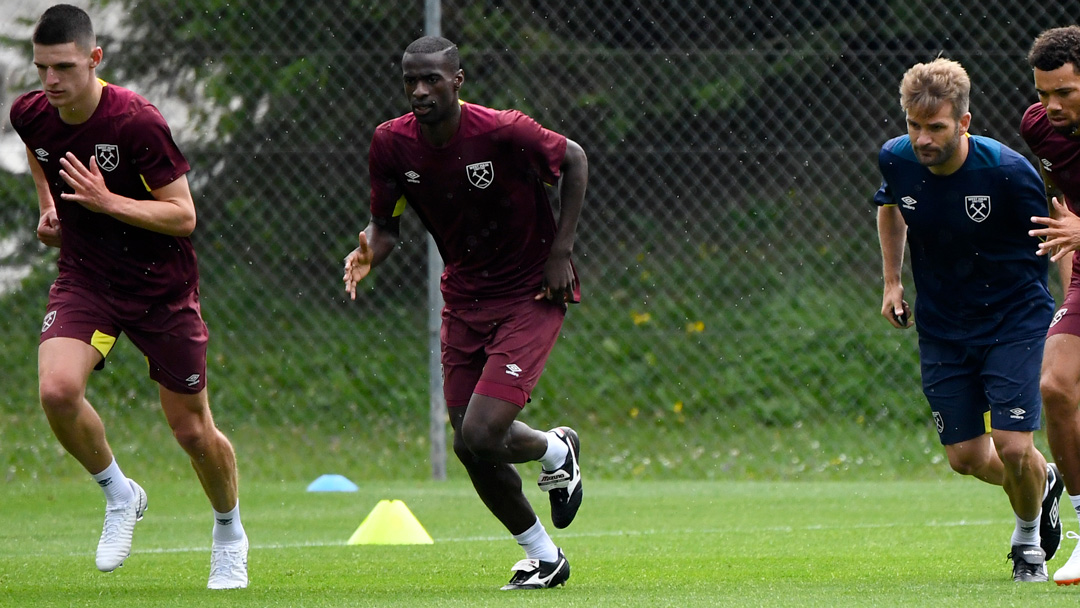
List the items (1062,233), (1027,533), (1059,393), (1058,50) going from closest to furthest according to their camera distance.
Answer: (1062,233), (1058,50), (1059,393), (1027,533)

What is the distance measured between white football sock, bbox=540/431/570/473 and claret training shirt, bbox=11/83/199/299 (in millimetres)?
1568

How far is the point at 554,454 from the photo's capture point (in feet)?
18.5

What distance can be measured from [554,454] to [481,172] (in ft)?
3.79

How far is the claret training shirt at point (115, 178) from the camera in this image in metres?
5.39

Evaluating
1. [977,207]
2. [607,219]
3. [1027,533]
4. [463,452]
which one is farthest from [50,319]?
[607,219]

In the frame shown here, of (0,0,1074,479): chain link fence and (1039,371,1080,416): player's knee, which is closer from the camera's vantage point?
(1039,371,1080,416): player's knee

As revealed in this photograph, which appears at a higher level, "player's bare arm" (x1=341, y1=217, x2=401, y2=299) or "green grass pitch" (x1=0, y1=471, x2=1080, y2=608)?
"player's bare arm" (x1=341, y1=217, x2=401, y2=299)

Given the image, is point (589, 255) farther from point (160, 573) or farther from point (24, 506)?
point (160, 573)

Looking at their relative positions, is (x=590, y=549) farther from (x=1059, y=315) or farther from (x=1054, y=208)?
(x=1054, y=208)

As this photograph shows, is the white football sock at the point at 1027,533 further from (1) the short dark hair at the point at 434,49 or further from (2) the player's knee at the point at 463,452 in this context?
(1) the short dark hair at the point at 434,49

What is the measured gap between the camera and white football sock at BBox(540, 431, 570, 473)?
5.62m

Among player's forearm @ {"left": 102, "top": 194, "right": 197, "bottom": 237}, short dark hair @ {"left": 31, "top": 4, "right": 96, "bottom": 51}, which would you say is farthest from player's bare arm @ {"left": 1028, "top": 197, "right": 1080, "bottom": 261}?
short dark hair @ {"left": 31, "top": 4, "right": 96, "bottom": 51}

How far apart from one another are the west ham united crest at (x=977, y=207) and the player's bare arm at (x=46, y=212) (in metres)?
3.54

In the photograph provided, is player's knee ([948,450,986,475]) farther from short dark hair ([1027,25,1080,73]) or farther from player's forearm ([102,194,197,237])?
player's forearm ([102,194,197,237])
